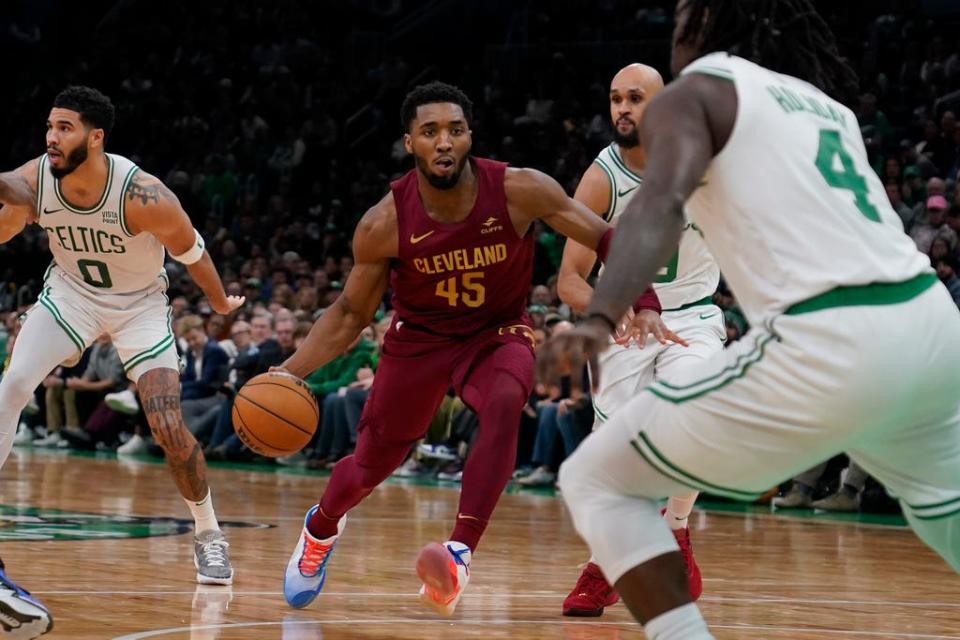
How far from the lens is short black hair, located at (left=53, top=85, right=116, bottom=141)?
7.03 m

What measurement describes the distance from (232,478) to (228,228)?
956 centimetres

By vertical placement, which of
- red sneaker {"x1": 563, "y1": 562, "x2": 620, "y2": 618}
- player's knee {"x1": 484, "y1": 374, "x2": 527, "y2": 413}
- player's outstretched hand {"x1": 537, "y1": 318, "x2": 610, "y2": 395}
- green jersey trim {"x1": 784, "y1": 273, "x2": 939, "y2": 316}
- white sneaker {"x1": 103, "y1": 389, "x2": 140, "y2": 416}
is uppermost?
green jersey trim {"x1": 784, "y1": 273, "x2": 939, "y2": 316}

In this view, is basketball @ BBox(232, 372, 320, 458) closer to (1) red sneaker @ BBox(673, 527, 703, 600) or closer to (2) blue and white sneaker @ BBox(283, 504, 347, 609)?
(2) blue and white sneaker @ BBox(283, 504, 347, 609)

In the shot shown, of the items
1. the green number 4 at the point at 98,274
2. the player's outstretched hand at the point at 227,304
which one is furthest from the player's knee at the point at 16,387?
the player's outstretched hand at the point at 227,304

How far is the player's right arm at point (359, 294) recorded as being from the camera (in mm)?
5840

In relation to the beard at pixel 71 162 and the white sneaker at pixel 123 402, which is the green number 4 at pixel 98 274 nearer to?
the beard at pixel 71 162

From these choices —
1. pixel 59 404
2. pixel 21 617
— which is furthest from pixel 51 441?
pixel 21 617

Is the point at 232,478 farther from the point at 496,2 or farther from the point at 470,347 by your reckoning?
the point at 496,2

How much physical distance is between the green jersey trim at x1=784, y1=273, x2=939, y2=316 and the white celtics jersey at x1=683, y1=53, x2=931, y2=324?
0.01 meters

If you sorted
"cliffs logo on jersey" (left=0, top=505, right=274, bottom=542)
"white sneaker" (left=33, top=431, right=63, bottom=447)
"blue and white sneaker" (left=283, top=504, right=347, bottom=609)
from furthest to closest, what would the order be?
"white sneaker" (left=33, top=431, right=63, bottom=447) → "cliffs logo on jersey" (left=0, top=505, right=274, bottom=542) → "blue and white sneaker" (left=283, top=504, right=347, bottom=609)

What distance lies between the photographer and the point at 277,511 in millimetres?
10500

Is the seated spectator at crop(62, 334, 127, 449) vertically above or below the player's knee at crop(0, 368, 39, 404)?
below

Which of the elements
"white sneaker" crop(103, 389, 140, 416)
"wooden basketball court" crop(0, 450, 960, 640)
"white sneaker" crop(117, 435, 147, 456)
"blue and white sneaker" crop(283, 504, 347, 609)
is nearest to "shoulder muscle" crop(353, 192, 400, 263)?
"blue and white sneaker" crop(283, 504, 347, 609)

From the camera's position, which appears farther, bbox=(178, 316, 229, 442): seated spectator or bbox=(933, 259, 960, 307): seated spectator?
bbox=(178, 316, 229, 442): seated spectator
